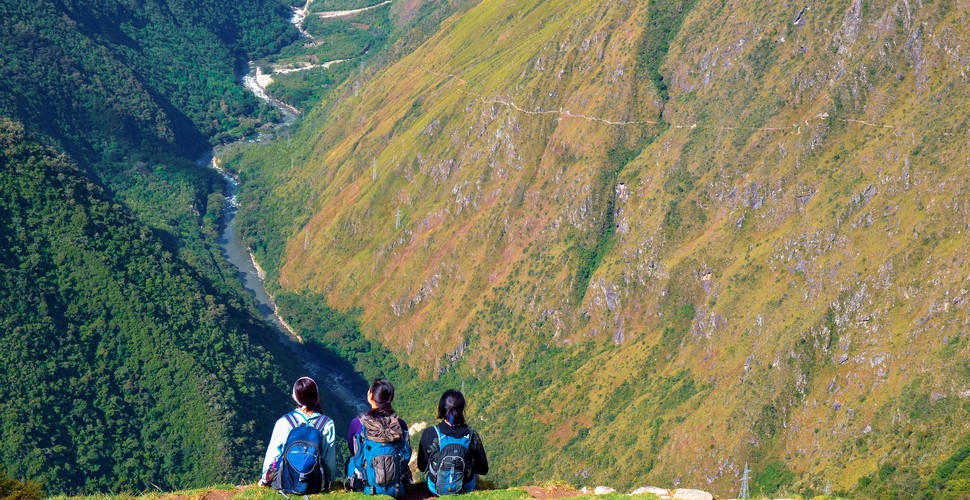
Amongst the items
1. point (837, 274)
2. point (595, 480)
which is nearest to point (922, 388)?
point (837, 274)

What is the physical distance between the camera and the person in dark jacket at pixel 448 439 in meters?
32.8

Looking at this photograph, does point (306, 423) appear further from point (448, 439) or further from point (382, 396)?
point (448, 439)

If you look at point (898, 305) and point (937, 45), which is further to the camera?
point (937, 45)

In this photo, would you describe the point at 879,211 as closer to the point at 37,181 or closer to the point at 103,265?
the point at 103,265

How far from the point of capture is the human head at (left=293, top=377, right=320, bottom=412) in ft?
104

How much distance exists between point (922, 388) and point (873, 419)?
6.24 m

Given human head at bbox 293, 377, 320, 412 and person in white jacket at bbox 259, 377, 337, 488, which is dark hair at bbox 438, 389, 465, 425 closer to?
person in white jacket at bbox 259, 377, 337, 488

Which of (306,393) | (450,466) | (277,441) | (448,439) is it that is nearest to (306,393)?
(306,393)

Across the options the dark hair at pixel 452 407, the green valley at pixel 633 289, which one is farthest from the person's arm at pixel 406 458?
the green valley at pixel 633 289

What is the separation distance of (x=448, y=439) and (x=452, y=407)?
127 cm

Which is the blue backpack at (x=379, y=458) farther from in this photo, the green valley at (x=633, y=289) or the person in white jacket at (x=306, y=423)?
the green valley at (x=633, y=289)

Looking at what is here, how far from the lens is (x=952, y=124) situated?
11288cm

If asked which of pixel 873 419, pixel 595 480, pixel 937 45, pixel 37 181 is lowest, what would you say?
pixel 595 480

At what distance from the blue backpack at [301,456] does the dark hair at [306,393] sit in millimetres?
462
